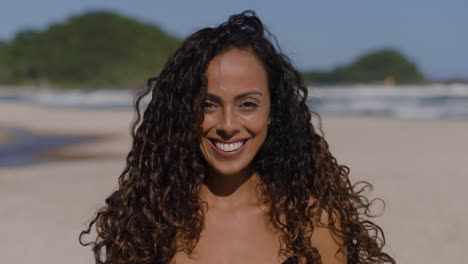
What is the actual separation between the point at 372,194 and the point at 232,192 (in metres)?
6.01

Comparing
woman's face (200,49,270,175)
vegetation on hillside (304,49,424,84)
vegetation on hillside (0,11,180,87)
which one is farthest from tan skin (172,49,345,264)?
vegetation on hillside (304,49,424,84)

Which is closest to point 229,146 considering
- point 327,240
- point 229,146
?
point 229,146

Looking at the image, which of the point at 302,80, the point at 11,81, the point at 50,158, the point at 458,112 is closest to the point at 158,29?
the point at 11,81

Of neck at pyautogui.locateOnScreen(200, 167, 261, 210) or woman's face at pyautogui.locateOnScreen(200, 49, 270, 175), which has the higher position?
woman's face at pyautogui.locateOnScreen(200, 49, 270, 175)

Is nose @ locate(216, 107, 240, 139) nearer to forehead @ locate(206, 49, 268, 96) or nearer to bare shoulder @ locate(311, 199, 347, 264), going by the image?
forehead @ locate(206, 49, 268, 96)

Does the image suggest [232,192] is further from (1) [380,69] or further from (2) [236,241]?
(1) [380,69]

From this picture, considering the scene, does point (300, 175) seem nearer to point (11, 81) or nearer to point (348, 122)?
point (348, 122)

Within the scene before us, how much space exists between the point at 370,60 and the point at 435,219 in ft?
461

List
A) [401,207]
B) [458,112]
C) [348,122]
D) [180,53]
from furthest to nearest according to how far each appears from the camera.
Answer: [458,112]
[348,122]
[401,207]
[180,53]

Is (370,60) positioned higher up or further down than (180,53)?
higher up

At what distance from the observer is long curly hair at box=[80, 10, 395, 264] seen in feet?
8.00

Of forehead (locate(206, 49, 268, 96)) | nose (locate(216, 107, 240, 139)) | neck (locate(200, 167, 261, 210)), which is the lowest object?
neck (locate(200, 167, 261, 210))

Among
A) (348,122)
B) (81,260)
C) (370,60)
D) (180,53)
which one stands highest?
(370,60)

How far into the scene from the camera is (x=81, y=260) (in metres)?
5.97
